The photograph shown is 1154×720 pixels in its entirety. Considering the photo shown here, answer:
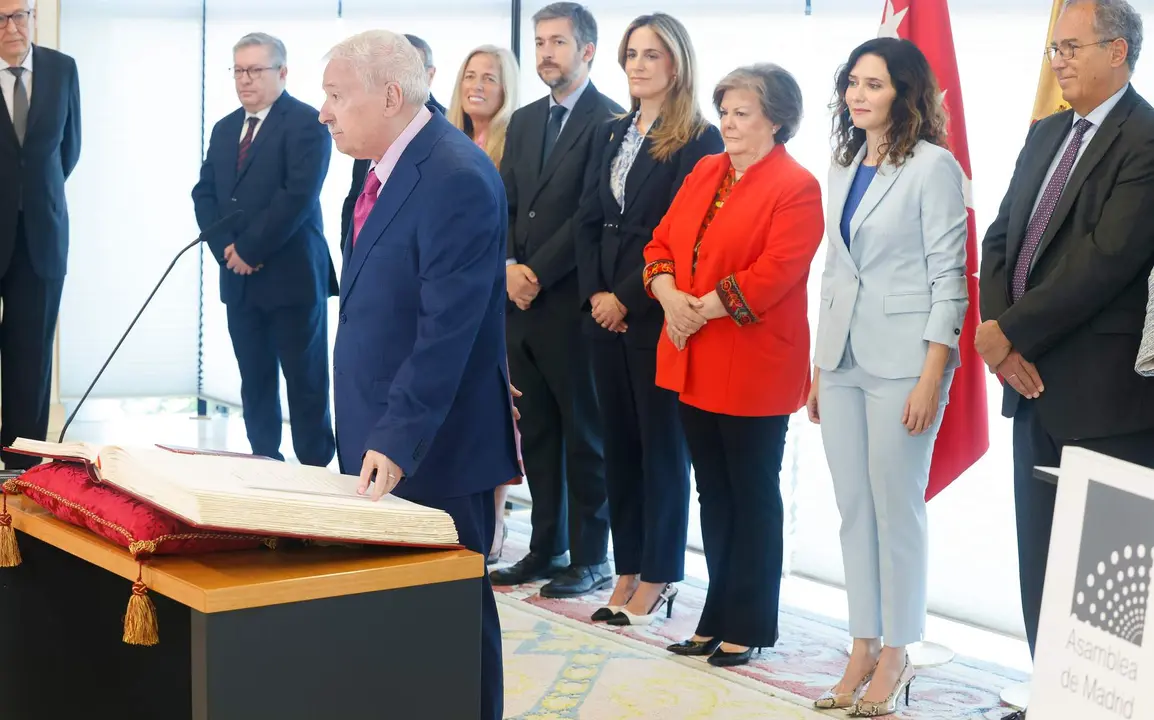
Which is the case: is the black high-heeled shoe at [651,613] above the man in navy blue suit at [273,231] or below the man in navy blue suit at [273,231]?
below

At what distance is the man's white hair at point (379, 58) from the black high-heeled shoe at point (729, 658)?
5.83 feet

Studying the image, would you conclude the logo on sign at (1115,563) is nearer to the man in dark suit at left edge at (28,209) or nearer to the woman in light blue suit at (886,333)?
the woman in light blue suit at (886,333)

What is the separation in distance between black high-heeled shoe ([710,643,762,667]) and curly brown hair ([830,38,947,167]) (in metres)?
1.31

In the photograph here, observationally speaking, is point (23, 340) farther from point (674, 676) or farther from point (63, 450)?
point (63, 450)

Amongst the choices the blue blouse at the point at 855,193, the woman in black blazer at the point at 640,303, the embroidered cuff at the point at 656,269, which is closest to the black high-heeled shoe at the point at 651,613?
the woman in black blazer at the point at 640,303

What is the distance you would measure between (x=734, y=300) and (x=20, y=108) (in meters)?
3.03

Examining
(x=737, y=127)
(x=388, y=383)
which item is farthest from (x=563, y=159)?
(x=388, y=383)

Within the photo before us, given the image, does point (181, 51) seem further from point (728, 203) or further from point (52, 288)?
point (728, 203)

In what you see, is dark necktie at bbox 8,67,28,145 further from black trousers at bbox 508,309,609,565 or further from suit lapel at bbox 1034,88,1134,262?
suit lapel at bbox 1034,88,1134,262

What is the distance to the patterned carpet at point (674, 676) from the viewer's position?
3059 mm

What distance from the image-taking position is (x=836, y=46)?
4.09m

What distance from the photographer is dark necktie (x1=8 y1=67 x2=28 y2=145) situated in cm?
478

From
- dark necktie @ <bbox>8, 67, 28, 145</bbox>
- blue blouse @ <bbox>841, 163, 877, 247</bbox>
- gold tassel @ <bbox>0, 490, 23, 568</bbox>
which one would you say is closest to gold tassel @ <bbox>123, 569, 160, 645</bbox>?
gold tassel @ <bbox>0, 490, 23, 568</bbox>

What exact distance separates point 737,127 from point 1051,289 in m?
0.93
